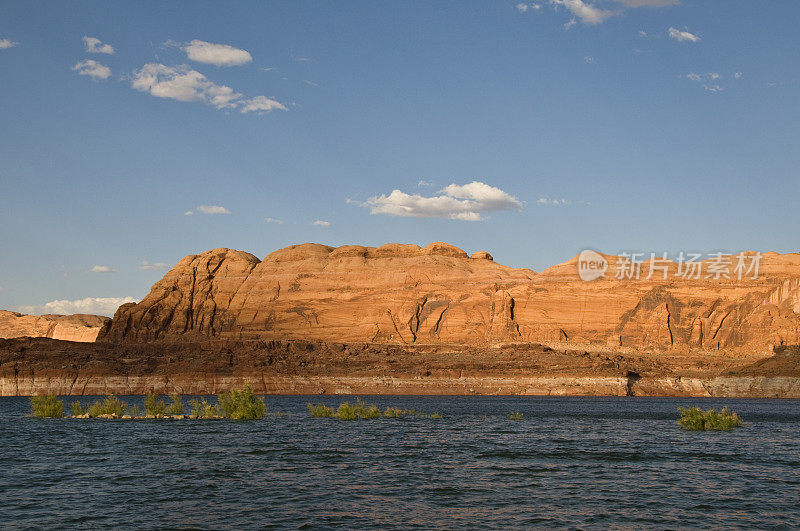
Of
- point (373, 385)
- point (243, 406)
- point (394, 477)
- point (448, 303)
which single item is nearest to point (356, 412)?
point (243, 406)

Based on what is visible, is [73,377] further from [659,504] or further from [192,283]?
[659,504]

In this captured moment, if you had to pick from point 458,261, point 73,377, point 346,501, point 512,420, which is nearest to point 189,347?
point 73,377

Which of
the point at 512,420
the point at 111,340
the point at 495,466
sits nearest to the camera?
the point at 495,466

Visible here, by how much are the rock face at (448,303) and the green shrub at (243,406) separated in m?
75.3

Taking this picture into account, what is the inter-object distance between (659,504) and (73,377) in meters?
95.0

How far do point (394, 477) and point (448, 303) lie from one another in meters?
112

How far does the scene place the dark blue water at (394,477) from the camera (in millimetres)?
22359

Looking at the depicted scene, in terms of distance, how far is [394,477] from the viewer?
29.8m

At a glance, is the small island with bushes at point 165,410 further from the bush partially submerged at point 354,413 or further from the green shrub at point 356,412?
the green shrub at point 356,412

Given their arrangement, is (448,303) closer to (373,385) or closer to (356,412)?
(373,385)

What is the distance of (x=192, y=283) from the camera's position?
167000 millimetres

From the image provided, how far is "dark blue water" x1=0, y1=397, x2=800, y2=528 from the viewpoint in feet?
73.4

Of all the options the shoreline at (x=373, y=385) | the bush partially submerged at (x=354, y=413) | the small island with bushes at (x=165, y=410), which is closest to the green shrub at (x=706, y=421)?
the bush partially submerged at (x=354, y=413)

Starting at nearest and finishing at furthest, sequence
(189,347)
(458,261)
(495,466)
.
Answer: (495,466), (189,347), (458,261)
